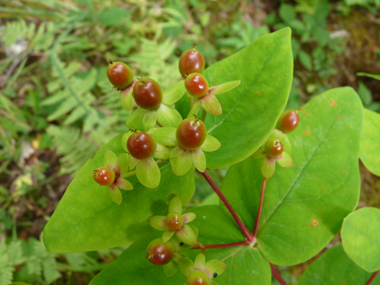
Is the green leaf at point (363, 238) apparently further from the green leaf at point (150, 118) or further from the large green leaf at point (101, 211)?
the green leaf at point (150, 118)

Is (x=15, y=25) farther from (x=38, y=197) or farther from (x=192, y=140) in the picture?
(x=192, y=140)

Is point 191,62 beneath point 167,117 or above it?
above

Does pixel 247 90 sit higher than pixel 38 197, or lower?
higher

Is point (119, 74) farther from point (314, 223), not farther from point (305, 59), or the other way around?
point (305, 59)

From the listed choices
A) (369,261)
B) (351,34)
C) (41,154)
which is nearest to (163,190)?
(369,261)

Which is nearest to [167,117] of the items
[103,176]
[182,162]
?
[182,162]

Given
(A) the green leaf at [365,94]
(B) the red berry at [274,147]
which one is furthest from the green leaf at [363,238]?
(A) the green leaf at [365,94]
